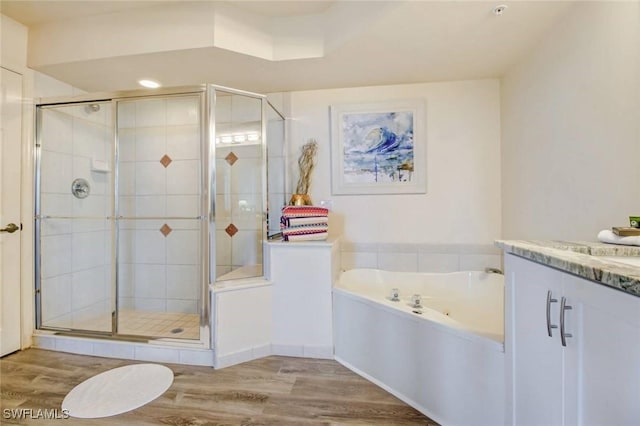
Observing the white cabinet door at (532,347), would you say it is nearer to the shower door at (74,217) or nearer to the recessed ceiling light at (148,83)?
the shower door at (74,217)

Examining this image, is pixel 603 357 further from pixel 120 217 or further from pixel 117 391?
pixel 120 217

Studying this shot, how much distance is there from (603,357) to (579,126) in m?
1.33

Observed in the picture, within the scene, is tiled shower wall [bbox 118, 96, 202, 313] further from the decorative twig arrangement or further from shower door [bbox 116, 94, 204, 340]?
the decorative twig arrangement

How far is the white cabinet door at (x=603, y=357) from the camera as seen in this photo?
21.6 inches

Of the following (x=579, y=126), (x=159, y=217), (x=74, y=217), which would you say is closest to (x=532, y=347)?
(x=579, y=126)

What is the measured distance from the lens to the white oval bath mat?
1452 mm

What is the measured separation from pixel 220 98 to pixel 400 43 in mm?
1304

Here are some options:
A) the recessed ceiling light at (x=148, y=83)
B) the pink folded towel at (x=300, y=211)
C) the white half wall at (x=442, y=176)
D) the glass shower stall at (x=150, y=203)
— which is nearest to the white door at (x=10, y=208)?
the glass shower stall at (x=150, y=203)

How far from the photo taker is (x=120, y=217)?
7.10 feet

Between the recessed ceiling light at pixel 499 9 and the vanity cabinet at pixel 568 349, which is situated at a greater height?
the recessed ceiling light at pixel 499 9

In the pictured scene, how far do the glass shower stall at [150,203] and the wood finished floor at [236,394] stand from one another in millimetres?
251

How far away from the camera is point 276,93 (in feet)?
8.44

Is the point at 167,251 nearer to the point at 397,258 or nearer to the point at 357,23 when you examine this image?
the point at 397,258

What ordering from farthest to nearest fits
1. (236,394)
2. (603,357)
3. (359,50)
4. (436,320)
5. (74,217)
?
(74,217)
(359,50)
(236,394)
(436,320)
(603,357)
